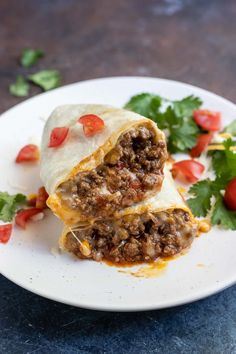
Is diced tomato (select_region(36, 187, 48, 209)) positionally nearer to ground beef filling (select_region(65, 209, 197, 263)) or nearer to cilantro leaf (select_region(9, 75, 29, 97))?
ground beef filling (select_region(65, 209, 197, 263))

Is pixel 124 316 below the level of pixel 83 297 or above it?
below

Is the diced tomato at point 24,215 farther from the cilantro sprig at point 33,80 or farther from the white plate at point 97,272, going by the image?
the cilantro sprig at point 33,80

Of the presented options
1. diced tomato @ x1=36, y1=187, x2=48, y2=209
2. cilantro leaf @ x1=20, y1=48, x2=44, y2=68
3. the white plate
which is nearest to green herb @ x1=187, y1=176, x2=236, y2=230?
the white plate

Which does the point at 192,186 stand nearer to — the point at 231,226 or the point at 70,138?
the point at 231,226

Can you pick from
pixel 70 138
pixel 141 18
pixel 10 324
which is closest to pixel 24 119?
pixel 70 138

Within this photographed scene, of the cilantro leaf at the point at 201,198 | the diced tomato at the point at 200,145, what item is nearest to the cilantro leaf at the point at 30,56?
the diced tomato at the point at 200,145

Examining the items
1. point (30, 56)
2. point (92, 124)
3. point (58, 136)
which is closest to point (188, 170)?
point (92, 124)

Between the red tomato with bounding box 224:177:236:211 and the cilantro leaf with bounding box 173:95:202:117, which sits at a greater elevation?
the cilantro leaf with bounding box 173:95:202:117
